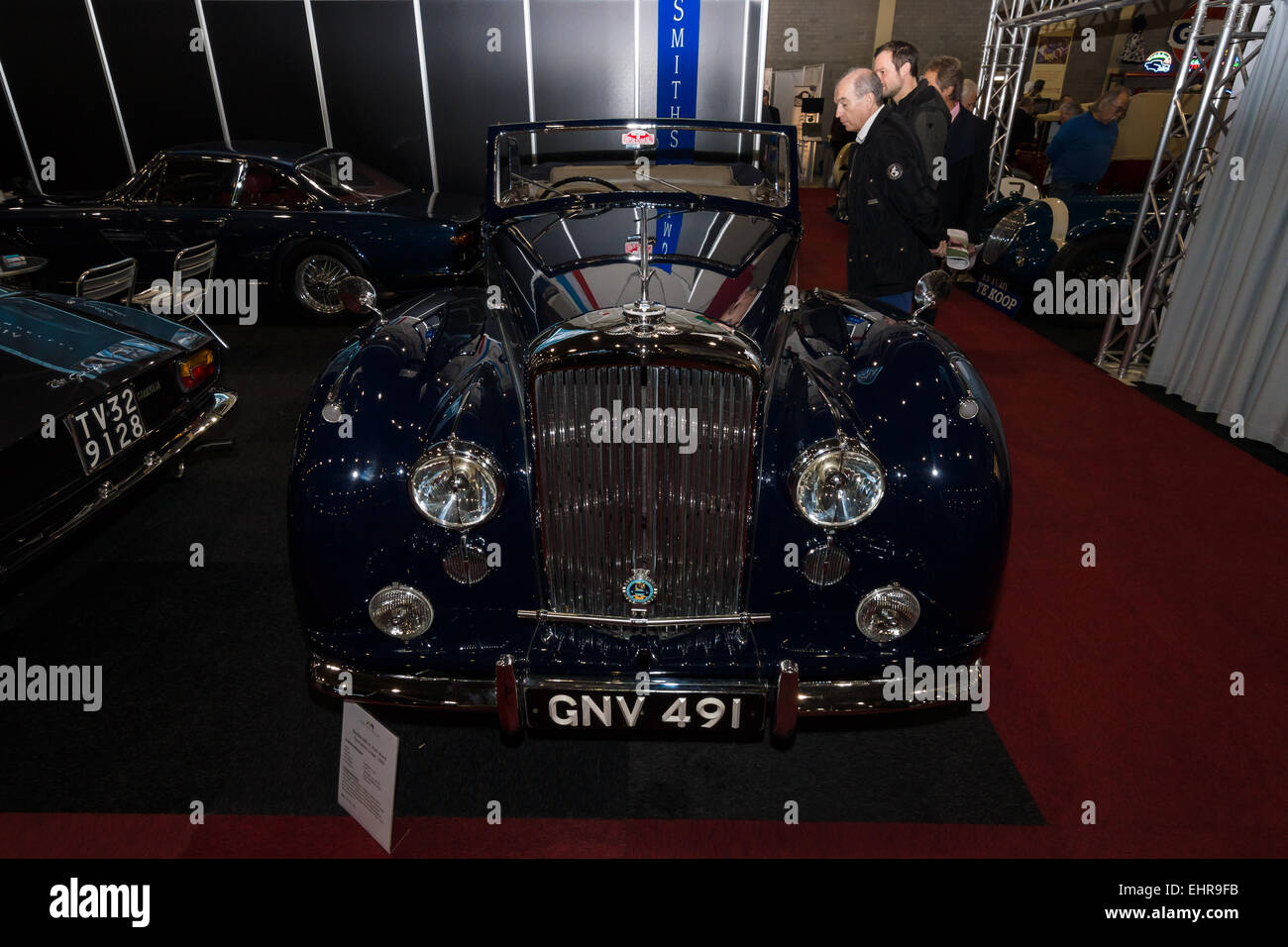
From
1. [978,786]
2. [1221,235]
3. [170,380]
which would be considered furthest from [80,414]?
[1221,235]

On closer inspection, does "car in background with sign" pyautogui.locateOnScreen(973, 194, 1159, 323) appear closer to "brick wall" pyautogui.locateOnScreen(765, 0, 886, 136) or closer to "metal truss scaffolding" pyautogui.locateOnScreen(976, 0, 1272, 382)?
"metal truss scaffolding" pyautogui.locateOnScreen(976, 0, 1272, 382)

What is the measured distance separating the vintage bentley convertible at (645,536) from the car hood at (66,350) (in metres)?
1.28

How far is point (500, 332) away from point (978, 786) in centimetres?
199

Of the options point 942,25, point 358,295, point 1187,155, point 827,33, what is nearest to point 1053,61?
point 942,25

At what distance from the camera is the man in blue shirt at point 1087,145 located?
6625 mm

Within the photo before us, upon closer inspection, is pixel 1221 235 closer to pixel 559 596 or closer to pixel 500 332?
pixel 500 332

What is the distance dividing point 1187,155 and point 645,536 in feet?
15.5

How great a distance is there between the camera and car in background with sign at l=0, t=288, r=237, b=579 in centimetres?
246

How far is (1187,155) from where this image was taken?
457 centimetres

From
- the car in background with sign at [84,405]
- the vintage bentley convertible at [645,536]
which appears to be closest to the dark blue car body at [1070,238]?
the vintage bentley convertible at [645,536]

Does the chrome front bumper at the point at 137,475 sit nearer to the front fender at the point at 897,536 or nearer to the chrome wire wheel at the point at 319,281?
the front fender at the point at 897,536

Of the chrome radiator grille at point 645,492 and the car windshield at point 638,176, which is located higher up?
the car windshield at point 638,176

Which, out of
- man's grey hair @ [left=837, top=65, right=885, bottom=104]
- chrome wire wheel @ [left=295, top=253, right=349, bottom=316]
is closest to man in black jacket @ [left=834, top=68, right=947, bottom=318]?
man's grey hair @ [left=837, top=65, right=885, bottom=104]

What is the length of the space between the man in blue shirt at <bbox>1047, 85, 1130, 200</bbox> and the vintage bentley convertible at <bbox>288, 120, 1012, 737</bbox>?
19.8 ft
